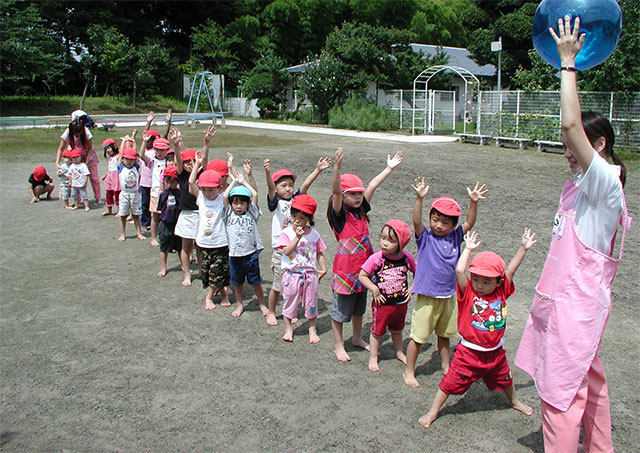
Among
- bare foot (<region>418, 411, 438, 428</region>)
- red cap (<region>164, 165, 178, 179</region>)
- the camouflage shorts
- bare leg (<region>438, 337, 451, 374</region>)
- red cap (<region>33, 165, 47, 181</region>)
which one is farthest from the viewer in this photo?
red cap (<region>33, 165, 47, 181</region>)

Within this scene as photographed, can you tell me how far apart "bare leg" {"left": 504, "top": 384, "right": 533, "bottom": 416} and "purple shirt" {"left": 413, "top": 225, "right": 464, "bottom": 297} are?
0.76 metres

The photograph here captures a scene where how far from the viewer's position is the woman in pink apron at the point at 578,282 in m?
2.83

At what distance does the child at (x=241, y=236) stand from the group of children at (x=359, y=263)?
0.03 feet

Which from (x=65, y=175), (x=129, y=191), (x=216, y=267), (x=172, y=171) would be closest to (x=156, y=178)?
(x=129, y=191)

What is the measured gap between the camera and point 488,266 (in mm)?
3611

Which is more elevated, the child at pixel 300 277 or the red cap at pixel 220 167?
the red cap at pixel 220 167

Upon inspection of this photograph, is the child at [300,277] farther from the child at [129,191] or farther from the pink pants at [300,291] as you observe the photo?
the child at [129,191]

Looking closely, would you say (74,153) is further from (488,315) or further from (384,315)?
(488,315)

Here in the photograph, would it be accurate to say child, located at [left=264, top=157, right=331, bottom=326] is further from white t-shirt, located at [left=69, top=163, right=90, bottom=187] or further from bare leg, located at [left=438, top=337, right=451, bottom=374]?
white t-shirt, located at [left=69, top=163, right=90, bottom=187]

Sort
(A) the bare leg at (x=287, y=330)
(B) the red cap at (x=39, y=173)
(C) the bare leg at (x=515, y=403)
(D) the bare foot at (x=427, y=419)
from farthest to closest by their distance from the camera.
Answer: (B) the red cap at (x=39, y=173) < (A) the bare leg at (x=287, y=330) < (C) the bare leg at (x=515, y=403) < (D) the bare foot at (x=427, y=419)

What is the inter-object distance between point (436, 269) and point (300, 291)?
1.43 metres

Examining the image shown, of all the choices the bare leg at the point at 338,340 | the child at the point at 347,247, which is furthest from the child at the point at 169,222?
the bare leg at the point at 338,340

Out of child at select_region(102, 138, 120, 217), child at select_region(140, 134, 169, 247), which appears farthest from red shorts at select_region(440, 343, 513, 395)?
child at select_region(102, 138, 120, 217)

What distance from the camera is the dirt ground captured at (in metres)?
3.60
